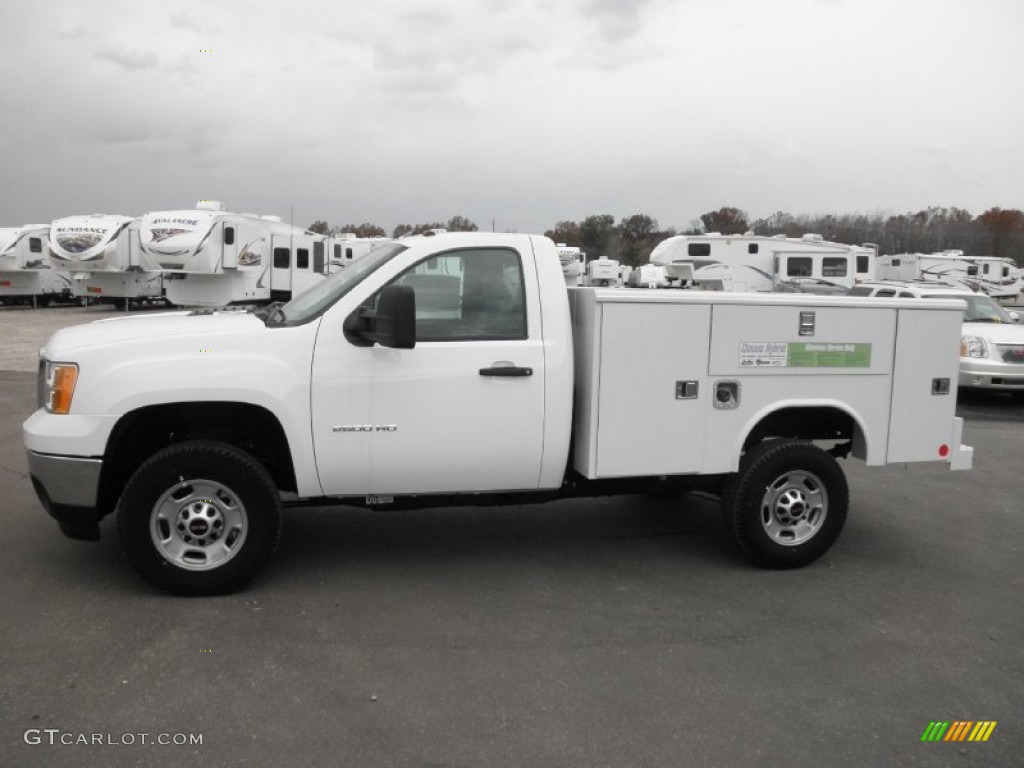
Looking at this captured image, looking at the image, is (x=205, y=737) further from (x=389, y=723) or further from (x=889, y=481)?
→ (x=889, y=481)

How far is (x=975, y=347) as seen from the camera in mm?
12297

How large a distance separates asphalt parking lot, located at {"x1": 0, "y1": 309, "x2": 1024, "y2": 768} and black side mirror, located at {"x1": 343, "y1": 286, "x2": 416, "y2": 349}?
141 centimetres

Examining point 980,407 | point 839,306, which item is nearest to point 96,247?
point 980,407

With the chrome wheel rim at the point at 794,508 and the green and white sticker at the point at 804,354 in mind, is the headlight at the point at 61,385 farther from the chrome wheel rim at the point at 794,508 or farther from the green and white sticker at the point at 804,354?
the chrome wheel rim at the point at 794,508

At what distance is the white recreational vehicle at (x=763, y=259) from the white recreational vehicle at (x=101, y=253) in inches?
628

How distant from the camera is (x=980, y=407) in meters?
12.7

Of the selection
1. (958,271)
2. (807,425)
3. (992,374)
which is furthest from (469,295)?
(958,271)

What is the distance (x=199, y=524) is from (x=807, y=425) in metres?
3.78

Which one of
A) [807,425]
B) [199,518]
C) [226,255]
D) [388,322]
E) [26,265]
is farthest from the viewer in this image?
[26,265]

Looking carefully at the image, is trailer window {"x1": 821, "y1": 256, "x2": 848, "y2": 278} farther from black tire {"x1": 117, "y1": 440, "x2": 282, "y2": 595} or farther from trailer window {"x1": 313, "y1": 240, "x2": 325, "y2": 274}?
black tire {"x1": 117, "y1": 440, "x2": 282, "y2": 595}

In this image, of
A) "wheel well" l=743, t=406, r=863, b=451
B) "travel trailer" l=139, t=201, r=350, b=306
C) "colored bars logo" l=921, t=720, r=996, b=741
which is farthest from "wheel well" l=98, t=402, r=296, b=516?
"travel trailer" l=139, t=201, r=350, b=306

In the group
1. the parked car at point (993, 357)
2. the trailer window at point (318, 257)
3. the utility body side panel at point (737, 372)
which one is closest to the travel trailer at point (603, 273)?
the trailer window at point (318, 257)

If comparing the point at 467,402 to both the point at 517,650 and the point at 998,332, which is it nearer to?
the point at 517,650

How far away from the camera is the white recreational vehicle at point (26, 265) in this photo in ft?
98.0
